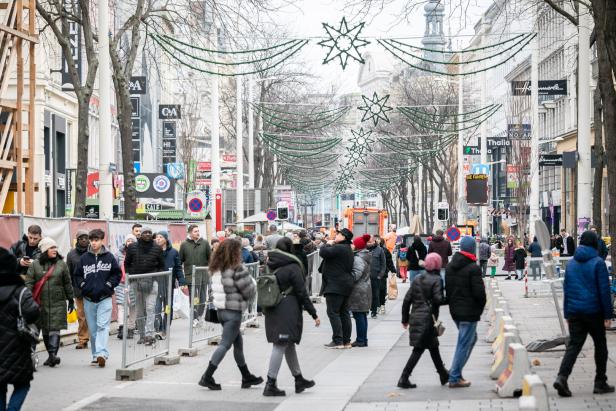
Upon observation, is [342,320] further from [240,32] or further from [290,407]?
[240,32]

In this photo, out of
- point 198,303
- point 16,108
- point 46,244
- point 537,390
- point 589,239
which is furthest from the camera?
point 16,108

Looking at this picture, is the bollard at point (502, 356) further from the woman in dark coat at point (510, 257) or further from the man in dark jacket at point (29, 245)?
the woman in dark coat at point (510, 257)

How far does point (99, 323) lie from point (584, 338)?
6.37m

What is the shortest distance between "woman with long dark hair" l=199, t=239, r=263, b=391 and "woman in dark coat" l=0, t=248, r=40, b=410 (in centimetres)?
384

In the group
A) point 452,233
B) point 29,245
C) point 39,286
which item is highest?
point 29,245

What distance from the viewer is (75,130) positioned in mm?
53688

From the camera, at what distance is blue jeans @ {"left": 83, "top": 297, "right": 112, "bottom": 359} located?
662 inches

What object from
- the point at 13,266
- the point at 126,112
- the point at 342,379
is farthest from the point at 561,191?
the point at 13,266

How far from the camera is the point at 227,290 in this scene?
1423cm

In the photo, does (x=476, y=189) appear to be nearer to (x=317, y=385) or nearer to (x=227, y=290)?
(x=317, y=385)

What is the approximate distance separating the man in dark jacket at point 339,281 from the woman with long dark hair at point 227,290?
5543 mm

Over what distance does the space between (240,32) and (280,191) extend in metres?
55.5

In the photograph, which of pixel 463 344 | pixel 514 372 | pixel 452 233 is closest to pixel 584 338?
pixel 514 372

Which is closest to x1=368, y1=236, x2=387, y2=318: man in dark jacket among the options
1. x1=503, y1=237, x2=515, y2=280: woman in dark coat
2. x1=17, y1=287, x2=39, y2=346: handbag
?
x1=17, y1=287, x2=39, y2=346: handbag
